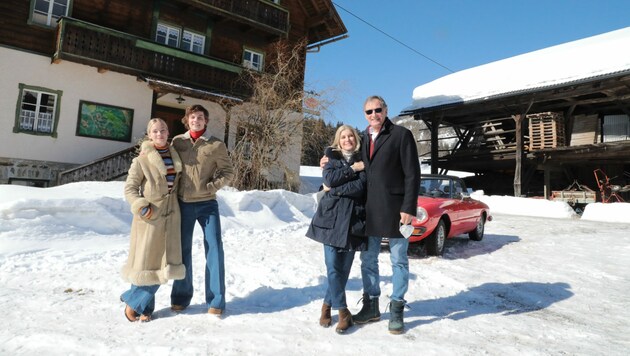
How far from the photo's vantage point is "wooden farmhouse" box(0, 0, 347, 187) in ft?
38.8

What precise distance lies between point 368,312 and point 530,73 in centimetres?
1851

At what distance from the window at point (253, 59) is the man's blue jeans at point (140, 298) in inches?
594

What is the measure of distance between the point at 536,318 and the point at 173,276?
3243mm

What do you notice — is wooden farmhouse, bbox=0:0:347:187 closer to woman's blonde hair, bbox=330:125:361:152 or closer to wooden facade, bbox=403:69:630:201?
wooden facade, bbox=403:69:630:201

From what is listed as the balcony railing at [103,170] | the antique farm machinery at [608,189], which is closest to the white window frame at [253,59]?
the balcony railing at [103,170]

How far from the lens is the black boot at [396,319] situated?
9.70 ft

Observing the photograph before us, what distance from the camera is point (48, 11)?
12.4 meters

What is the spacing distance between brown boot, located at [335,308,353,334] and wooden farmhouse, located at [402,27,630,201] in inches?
626

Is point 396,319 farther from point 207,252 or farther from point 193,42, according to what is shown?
point 193,42

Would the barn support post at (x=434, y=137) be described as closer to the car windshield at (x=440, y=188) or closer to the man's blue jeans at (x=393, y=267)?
the car windshield at (x=440, y=188)

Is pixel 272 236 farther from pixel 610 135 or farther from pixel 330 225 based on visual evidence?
pixel 610 135

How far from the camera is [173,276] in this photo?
3.06 metres

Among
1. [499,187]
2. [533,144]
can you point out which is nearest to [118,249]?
[533,144]

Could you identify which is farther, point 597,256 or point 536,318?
point 597,256
